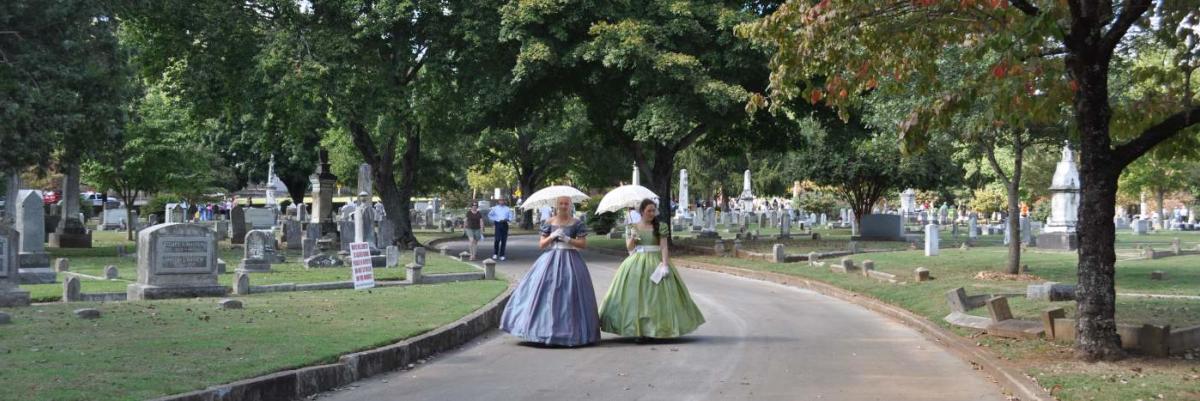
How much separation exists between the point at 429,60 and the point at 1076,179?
63.9 feet

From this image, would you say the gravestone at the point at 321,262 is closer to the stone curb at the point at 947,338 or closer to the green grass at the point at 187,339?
the green grass at the point at 187,339

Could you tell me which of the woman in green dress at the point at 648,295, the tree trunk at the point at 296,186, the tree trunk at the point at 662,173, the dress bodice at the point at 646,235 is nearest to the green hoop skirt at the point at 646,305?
the woman in green dress at the point at 648,295

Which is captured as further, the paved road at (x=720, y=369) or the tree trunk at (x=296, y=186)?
the tree trunk at (x=296, y=186)

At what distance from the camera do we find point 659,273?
12.4 m

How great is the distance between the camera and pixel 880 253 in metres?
29.1

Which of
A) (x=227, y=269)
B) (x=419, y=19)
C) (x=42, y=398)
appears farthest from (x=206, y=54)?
(x=42, y=398)

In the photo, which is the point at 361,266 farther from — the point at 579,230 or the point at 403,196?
the point at 403,196

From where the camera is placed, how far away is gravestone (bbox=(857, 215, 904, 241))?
129ft

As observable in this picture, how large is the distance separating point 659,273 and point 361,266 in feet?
23.3

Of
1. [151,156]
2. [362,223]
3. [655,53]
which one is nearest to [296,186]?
[151,156]

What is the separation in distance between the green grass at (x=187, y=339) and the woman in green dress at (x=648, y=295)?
216 cm

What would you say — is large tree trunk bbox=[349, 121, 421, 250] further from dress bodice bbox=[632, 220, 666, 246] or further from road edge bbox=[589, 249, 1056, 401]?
dress bodice bbox=[632, 220, 666, 246]

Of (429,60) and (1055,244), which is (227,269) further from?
(1055,244)

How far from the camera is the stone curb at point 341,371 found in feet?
27.0
